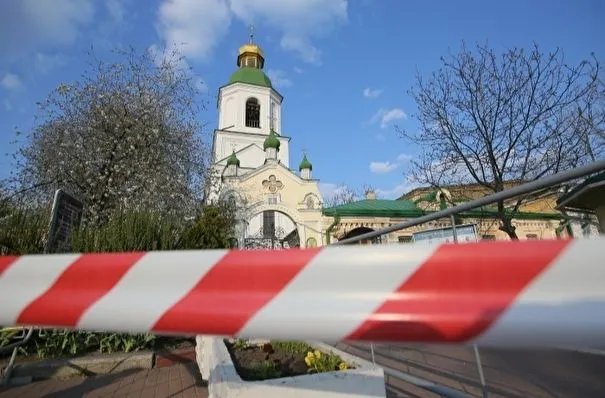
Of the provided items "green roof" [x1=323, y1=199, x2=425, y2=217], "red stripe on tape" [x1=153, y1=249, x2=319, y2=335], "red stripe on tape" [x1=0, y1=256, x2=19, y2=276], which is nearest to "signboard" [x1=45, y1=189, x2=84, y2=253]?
"red stripe on tape" [x1=0, y1=256, x2=19, y2=276]

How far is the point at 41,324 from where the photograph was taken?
1156 millimetres

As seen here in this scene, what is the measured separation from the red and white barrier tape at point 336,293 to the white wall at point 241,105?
132 ft

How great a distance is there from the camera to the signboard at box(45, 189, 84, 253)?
395cm

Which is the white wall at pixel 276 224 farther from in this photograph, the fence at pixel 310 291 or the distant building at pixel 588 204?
the fence at pixel 310 291

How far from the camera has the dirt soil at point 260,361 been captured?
3.26 metres

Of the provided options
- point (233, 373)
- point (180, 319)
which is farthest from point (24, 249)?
point (180, 319)

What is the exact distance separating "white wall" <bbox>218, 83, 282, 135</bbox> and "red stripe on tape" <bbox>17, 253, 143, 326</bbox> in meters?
40.1

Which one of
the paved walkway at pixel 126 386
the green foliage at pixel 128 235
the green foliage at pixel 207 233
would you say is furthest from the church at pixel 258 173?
the paved walkway at pixel 126 386

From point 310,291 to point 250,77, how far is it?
1710 inches

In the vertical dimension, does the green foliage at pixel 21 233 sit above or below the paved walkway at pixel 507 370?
above

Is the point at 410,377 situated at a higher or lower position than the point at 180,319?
lower

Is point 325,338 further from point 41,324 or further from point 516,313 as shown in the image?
point 41,324

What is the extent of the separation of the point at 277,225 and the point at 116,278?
113 feet

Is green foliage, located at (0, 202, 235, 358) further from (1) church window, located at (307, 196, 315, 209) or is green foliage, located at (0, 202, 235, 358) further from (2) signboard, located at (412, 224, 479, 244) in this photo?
(1) church window, located at (307, 196, 315, 209)
